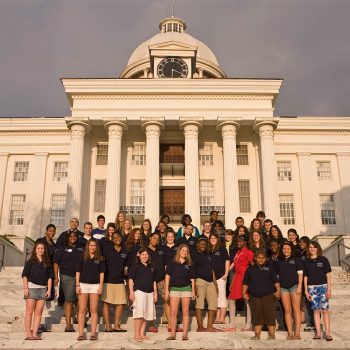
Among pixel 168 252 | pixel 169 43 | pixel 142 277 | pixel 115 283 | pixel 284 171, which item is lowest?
pixel 115 283

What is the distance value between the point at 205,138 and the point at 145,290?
75.7 feet

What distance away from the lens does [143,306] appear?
7.99 m

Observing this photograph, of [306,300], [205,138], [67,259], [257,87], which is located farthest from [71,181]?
[306,300]

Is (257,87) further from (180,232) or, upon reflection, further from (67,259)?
(67,259)

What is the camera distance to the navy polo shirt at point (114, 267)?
8750mm

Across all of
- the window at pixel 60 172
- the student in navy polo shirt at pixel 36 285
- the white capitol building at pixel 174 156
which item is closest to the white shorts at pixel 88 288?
the student in navy polo shirt at pixel 36 285

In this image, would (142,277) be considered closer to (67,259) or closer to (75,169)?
(67,259)

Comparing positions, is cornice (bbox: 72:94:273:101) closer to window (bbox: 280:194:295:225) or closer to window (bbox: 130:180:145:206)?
window (bbox: 130:180:145:206)

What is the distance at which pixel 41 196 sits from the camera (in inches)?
1200

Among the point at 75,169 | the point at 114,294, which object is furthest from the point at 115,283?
the point at 75,169

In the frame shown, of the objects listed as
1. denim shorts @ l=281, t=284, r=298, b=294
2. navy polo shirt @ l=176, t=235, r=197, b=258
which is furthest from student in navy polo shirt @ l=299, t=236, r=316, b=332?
navy polo shirt @ l=176, t=235, r=197, b=258

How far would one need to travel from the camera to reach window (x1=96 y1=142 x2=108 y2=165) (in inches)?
1180

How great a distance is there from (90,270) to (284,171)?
24.7 meters

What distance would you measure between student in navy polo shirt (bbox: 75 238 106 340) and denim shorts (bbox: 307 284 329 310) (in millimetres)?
4154
